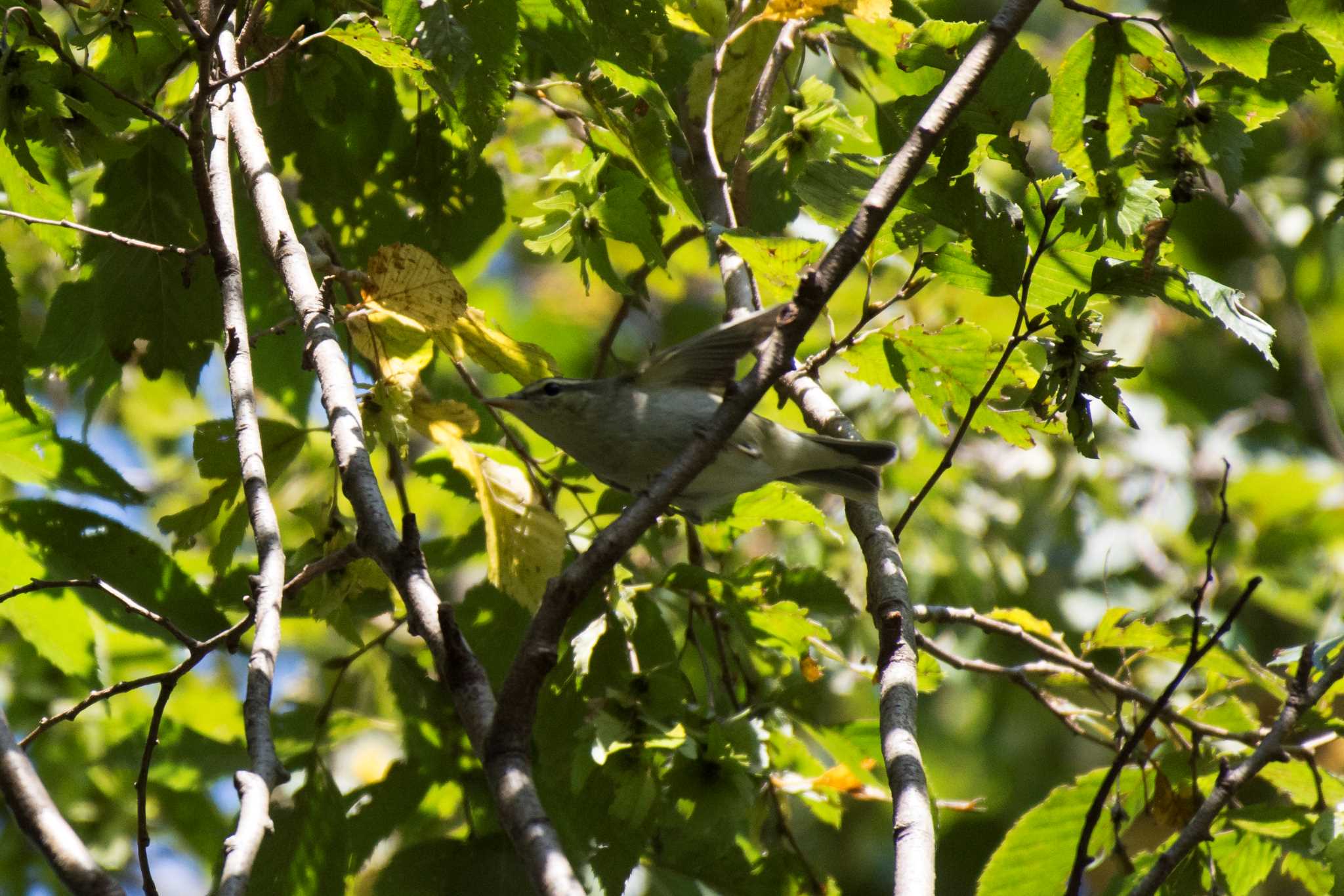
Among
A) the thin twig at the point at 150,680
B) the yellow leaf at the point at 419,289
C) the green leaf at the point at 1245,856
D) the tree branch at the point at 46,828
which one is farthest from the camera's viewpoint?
the green leaf at the point at 1245,856

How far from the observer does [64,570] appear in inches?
102

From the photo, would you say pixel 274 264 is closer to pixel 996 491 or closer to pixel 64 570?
pixel 64 570

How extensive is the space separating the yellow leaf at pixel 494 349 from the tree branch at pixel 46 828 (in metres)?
1.36

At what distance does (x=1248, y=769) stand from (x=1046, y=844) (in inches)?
26.5

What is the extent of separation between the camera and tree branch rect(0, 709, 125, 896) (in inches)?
46.7

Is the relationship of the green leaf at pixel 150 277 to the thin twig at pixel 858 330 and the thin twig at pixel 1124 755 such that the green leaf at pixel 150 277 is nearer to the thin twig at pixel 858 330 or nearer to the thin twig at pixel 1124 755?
the thin twig at pixel 858 330

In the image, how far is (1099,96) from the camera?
83.4 inches

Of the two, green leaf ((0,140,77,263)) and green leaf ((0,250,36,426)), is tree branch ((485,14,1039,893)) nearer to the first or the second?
green leaf ((0,250,36,426))

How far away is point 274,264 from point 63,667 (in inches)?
39.5

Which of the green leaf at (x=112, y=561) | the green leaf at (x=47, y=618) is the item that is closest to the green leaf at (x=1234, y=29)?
the green leaf at (x=112, y=561)

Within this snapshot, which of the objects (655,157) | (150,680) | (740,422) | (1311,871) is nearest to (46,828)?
(150,680)

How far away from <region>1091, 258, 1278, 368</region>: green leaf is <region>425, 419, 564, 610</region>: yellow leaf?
1167 millimetres

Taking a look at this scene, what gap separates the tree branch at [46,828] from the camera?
3.89ft

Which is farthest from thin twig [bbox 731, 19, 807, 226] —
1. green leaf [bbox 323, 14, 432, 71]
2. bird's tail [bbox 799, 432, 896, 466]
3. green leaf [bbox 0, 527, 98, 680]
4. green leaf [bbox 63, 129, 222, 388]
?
green leaf [bbox 0, 527, 98, 680]
